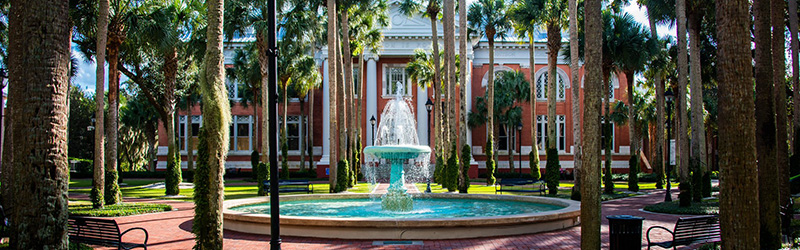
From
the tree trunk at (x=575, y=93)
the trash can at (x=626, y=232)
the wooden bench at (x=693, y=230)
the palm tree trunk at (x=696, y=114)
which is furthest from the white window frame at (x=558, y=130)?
the trash can at (x=626, y=232)

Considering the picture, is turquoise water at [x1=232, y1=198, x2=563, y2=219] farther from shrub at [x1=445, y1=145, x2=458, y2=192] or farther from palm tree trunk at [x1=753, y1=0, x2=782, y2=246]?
palm tree trunk at [x1=753, y1=0, x2=782, y2=246]

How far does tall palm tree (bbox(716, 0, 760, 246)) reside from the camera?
22.1 feet

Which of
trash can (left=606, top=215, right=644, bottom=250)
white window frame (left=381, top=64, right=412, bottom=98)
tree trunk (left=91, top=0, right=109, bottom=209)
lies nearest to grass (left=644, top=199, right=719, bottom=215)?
trash can (left=606, top=215, right=644, bottom=250)

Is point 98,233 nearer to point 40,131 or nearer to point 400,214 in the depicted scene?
point 40,131

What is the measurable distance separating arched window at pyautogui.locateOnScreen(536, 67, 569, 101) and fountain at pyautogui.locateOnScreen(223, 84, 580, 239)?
2943 cm

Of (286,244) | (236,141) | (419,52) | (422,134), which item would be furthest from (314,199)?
(236,141)

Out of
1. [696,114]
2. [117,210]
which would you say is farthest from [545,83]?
[117,210]

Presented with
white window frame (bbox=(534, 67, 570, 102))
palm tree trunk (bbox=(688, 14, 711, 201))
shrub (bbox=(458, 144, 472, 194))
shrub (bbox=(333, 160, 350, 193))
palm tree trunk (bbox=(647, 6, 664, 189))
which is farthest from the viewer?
white window frame (bbox=(534, 67, 570, 102))

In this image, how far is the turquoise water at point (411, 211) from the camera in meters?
13.7

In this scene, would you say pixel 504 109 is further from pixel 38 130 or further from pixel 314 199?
pixel 38 130

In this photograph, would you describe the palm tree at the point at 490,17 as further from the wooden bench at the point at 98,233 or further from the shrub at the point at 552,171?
the wooden bench at the point at 98,233

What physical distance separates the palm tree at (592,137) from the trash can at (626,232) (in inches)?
32.9

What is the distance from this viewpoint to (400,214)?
13.5m

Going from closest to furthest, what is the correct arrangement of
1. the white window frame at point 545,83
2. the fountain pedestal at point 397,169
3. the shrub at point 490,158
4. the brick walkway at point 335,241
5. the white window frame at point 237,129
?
the brick walkway at point 335,241
the fountain pedestal at point 397,169
the shrub at point 490,158
the white window frame at point 545,83
the white window frame at point 237,129
